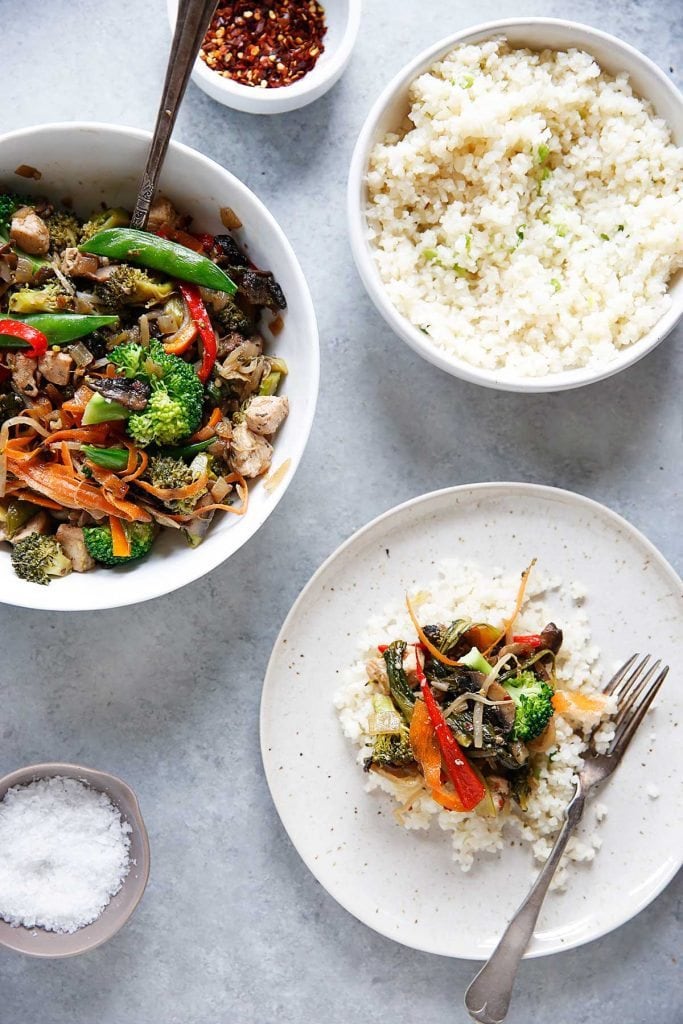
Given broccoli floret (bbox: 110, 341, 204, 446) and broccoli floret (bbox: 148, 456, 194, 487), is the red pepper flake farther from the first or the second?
broccoli floret (bbox: 148, 456, 194, 487)

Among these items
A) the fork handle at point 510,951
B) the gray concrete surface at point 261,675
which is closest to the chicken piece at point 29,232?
the gray concrete surface at point 261,675

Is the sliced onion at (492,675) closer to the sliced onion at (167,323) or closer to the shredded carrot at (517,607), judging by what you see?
the shredded carrot at (517,607)

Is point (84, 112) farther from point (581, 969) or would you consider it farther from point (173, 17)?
point (581, 969)

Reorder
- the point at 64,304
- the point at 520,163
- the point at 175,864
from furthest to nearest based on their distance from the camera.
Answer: the point at 175,864 < the point at 520,163 < the point at 64,304

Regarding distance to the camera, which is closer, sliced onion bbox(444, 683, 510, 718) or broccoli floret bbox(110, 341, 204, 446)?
broccoli floret bbox(110, 341, 204, 446)

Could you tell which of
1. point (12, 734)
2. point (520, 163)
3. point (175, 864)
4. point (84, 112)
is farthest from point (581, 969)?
point (84, 112)

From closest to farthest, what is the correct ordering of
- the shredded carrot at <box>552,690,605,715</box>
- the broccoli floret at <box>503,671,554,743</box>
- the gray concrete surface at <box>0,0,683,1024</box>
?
the broccoli floret at <box>503,671,554,743</box>
the shredded carrot at <box>552,690,605,715</box>
the gray concrete surface at <box>0,0,683,1024</box>

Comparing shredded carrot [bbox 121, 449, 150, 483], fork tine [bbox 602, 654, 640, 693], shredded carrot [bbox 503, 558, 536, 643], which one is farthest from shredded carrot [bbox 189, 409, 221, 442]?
fork tine [bbox 602, 654, 640, 693]

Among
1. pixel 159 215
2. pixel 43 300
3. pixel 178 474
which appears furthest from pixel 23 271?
pixel 178 474
